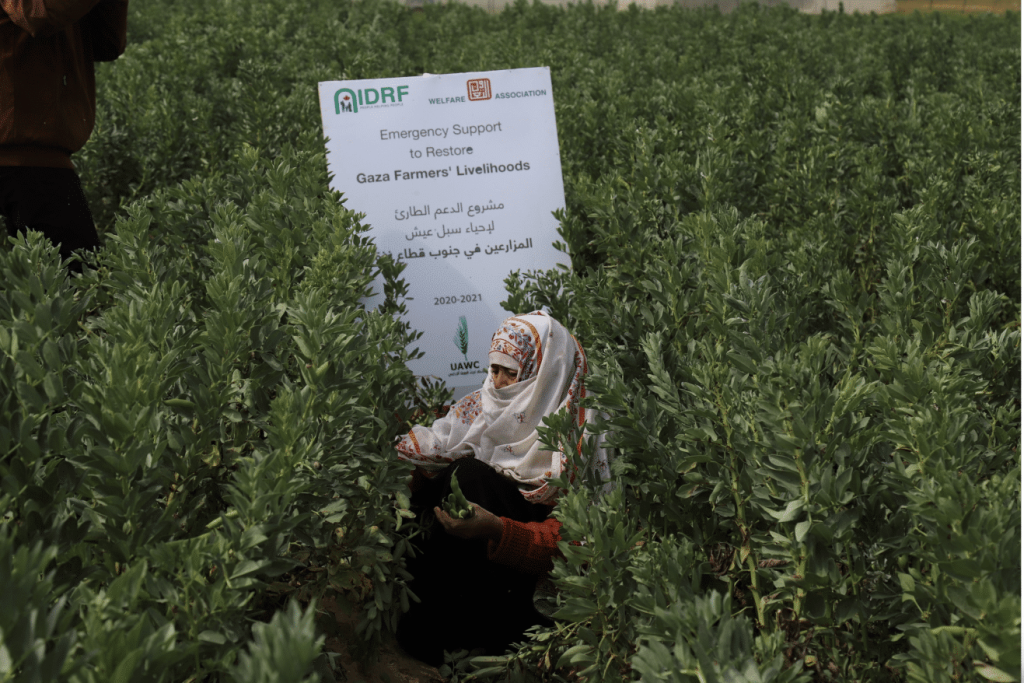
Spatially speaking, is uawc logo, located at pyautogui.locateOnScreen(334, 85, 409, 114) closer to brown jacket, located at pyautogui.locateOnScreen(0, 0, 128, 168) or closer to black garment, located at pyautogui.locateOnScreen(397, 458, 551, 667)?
brown jacket, located at pyautogui.locateOnScreen(0, 0, 128, 168)

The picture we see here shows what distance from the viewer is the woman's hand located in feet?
8.54

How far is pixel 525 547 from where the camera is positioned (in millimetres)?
2717

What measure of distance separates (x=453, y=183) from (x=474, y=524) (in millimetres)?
2113

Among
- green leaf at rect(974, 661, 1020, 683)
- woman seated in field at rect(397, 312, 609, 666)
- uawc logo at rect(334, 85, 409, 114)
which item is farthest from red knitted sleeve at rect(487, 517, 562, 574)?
uawc logo at rect(334, 85, 409, 114)

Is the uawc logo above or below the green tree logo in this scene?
above

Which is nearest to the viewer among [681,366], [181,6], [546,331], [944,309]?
[681,366]

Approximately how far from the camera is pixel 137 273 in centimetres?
287

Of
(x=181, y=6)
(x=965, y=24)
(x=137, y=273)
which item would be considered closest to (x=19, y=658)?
(x=137, y=273)

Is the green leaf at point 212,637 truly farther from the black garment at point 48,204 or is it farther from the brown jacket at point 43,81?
the brown jacket at point 43,81

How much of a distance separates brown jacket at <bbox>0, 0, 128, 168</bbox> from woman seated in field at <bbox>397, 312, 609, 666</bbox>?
1921 millimetres

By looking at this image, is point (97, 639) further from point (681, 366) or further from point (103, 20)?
point (103, 20)

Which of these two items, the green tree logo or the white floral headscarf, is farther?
the green tree logo

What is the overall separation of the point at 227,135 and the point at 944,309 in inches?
176

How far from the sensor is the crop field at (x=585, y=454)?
5.70ft
